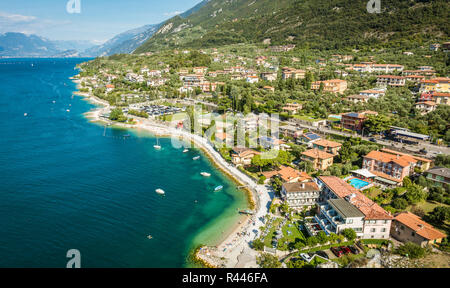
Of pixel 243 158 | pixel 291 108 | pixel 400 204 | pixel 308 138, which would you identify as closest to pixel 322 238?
pixel 400 204

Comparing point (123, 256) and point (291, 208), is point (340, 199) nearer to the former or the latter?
point (291, 208)

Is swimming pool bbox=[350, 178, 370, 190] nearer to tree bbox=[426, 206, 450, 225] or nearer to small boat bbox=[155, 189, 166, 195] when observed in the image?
tree bbox=[426, 206, 450, 225]

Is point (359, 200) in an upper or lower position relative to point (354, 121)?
lower

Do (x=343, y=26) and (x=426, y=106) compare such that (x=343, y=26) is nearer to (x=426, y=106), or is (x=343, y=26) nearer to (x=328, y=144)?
(x=426, y=106)

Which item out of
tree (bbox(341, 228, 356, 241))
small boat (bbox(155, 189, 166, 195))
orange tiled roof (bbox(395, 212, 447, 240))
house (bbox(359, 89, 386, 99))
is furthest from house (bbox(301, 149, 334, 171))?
house (bbox(359, 89, 386, 99))

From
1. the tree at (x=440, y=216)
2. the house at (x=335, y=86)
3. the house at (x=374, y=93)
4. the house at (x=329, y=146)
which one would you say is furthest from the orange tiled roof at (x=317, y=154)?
the house at (x=335, y=86)

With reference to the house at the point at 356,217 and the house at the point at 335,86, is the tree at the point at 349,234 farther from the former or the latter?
the house at the point at 335,86
